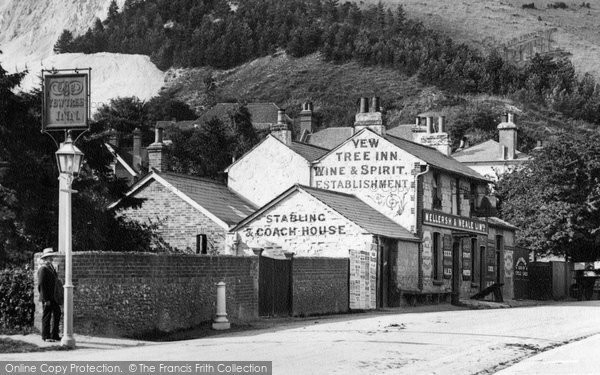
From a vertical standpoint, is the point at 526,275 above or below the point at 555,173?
below

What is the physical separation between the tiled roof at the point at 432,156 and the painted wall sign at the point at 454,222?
5.68ft

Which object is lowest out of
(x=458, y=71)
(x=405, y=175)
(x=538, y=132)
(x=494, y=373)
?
(x=494, y=373)

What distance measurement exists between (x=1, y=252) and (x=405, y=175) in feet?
50.8

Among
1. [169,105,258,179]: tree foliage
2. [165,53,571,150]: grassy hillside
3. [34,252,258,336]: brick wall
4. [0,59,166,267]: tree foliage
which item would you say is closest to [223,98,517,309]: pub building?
[0,59,166,267]: tree foliage

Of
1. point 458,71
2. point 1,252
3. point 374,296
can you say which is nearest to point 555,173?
point 374,296

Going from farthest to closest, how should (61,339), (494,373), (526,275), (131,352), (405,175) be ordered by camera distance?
1. (526,275)
2. (405,175)
3. (61,339)
4. (131,352)
5. (494,373)

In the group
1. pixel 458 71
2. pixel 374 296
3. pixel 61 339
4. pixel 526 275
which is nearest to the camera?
pixel 61 339

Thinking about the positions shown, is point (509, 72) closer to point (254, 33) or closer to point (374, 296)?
point (254, 33)

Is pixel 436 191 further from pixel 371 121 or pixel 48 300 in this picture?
pixel 48 300

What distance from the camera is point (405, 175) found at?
1629 inches

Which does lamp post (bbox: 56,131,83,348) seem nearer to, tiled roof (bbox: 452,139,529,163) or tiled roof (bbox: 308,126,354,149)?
tiled roof (bbox: 452,139,529,163)

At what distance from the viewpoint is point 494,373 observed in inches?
720

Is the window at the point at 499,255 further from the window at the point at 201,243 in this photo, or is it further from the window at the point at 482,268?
the window at the point at 201,243

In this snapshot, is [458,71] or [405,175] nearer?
[405,175]
